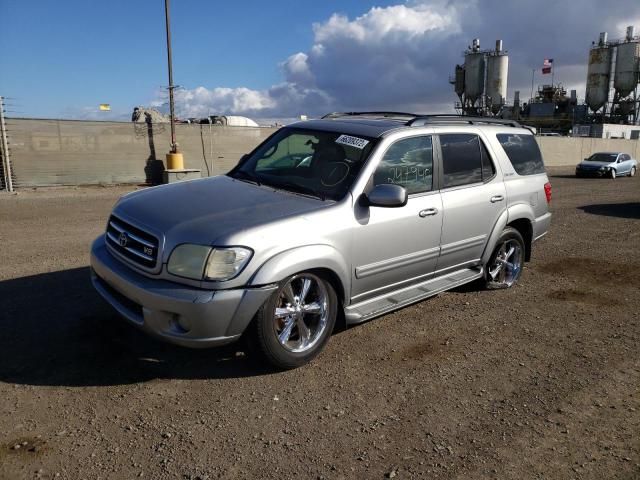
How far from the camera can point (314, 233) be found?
350 cm

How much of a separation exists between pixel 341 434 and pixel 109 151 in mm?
16221

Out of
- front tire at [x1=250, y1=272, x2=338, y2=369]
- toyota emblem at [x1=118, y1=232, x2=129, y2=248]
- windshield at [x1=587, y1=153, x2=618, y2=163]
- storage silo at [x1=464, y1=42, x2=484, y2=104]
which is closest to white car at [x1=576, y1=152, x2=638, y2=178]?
windshield at [x1=587, y1=153, x2=618, y2=163]

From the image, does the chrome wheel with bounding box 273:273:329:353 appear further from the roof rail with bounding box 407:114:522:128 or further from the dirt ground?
the roof rail with bounding box 407:114:522:128

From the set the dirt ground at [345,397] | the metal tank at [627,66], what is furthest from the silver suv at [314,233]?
the metal tank at [627,66]

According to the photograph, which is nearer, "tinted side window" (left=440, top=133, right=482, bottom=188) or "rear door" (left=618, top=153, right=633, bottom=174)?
"tinted side window" (left=440, top=133, right=482, bottom=188)

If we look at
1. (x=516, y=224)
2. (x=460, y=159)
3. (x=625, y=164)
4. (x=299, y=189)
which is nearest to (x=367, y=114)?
(x=460, y=159)

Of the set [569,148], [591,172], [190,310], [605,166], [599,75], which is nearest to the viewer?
[190,310]

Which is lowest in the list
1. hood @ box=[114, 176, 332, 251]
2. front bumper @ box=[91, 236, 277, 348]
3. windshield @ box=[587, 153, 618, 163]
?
windshield @ box=[587, 153, 618, 163]

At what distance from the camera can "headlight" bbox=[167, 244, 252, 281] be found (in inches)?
123

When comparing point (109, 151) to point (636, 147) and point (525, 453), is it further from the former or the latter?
point (636, 147)

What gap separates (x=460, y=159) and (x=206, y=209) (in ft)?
8.50

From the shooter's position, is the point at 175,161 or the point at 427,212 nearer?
the point at 427,212

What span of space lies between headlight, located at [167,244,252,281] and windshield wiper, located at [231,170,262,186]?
49.8 inches

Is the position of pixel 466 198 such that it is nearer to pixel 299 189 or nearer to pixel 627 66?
pixel 299 189
